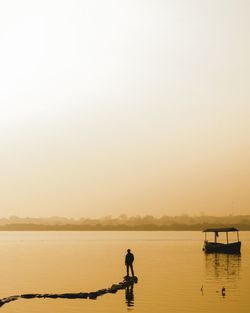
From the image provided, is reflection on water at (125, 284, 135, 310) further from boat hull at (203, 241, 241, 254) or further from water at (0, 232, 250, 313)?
boat hull at (203, 241, 241, 254)

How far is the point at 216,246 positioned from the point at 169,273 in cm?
3719

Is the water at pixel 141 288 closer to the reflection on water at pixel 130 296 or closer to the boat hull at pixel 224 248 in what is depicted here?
the reflection on water at pixel 130 296

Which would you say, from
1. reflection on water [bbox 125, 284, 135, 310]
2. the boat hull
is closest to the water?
reflection on water [bbox 125, 284, 135, 310]

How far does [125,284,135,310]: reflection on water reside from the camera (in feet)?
131

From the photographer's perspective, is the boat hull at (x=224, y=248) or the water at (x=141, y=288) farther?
the boat hull at (x=224, y=248)

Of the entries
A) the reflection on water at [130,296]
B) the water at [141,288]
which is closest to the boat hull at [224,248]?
the water at [141,288]

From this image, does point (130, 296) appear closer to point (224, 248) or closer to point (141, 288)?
point (141, 288)

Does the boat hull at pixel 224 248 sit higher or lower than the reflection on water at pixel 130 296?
higher

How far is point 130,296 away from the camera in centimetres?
4403

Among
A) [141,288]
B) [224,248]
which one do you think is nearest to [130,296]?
[141,288]

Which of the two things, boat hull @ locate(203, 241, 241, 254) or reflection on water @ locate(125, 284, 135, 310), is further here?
boat hull @ locate(203, 241, 241, 254)

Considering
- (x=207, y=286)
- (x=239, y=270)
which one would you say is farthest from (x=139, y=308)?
(x=239, y=270)

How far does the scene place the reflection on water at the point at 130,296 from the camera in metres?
39.9

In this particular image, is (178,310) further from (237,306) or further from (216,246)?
(216,246)
